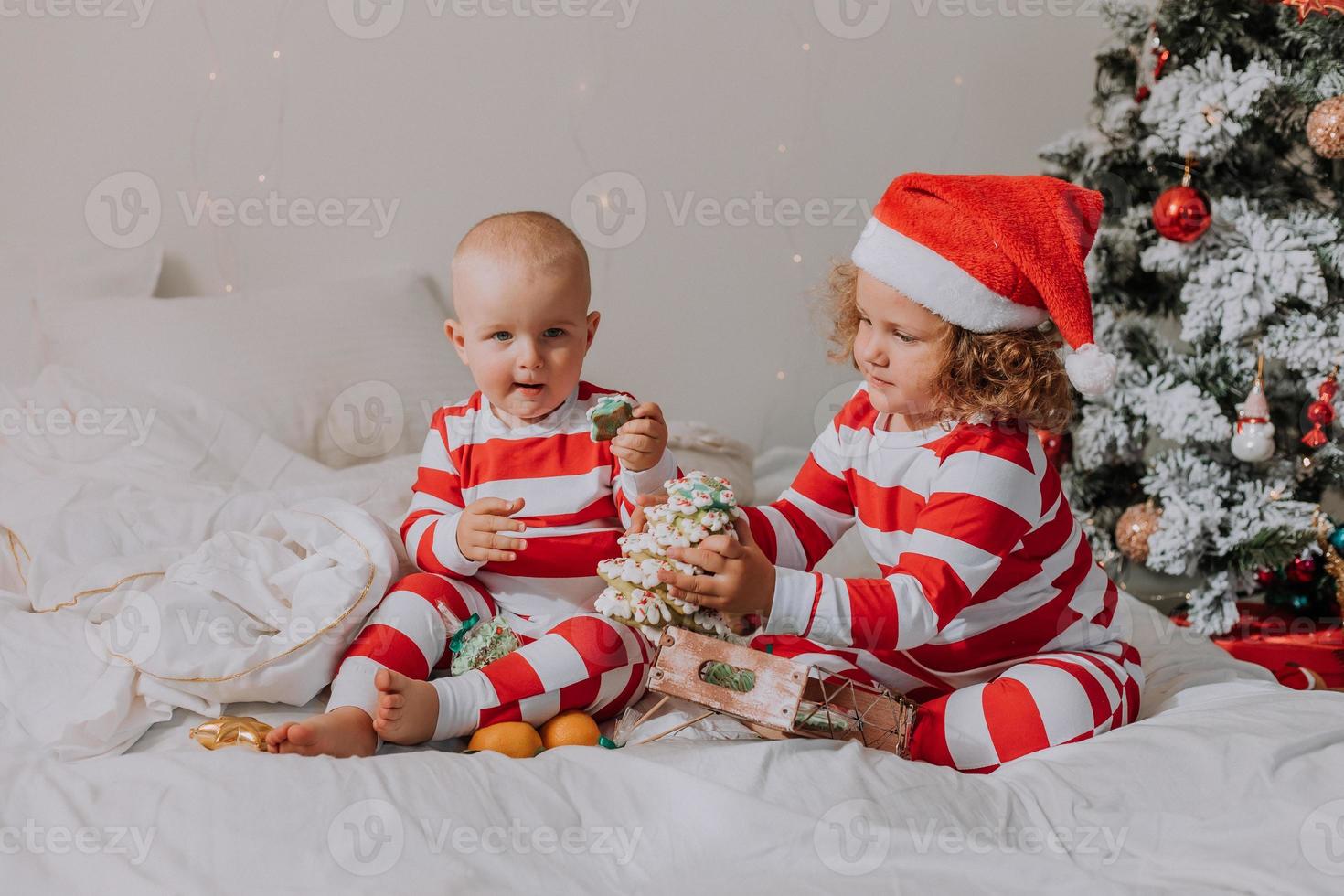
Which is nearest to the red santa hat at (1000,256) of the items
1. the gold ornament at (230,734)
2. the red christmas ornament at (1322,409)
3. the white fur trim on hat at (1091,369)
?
the white fur trim on hat at (1091,369)

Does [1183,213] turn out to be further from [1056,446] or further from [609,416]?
[609,416]

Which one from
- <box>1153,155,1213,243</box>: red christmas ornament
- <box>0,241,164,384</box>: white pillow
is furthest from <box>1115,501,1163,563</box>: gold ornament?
<box>0,241,164,384</box>: white pillow

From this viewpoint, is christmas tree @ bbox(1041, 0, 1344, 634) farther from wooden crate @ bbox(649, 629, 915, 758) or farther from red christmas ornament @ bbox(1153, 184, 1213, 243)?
wooden crate @ bbox(649, 629, 915, 758)

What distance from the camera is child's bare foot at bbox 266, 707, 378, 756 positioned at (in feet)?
3.39

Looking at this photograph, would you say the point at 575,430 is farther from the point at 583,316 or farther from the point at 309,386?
the point at 309,386

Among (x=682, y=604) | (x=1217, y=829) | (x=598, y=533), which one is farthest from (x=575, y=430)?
(x=1217, y=829)

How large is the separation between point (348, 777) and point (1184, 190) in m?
1.68

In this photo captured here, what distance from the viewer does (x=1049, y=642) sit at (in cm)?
127

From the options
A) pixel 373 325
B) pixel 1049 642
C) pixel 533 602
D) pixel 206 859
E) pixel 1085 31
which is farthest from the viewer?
pixel 1085 31

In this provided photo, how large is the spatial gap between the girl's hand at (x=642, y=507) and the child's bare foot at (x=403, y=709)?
27 cm

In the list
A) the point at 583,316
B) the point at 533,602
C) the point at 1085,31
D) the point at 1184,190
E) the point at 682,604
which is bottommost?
the point at 533,602

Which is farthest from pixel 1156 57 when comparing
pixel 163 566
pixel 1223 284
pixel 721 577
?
pixel 163 566

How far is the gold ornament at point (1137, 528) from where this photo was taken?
2.05 metres

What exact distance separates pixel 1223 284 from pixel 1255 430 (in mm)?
262
